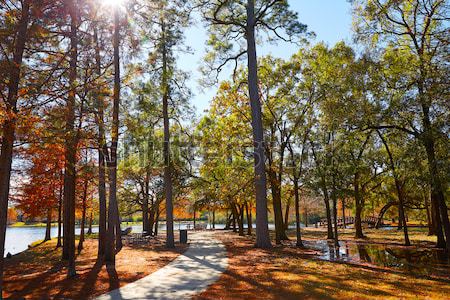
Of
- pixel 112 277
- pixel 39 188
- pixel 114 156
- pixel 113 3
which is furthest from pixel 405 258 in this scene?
pixel 39 188

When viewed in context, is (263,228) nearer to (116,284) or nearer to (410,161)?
(410,161)

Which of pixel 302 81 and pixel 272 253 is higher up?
pixel 302 81

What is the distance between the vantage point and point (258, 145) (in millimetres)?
17078

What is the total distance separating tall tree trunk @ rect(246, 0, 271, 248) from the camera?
649 inches

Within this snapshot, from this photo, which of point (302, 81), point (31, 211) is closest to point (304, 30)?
point (302, 81)

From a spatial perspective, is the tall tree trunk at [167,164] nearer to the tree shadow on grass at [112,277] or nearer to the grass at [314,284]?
the tree shadow on grass at [112,277]

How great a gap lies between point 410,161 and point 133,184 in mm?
25117

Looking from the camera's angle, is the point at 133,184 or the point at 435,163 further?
the point at 133,184

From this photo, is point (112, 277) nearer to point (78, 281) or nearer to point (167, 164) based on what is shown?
point (78, 281)

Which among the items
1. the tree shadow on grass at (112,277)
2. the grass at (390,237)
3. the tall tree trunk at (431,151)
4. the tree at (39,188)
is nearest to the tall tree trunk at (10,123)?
the tree shadow on grass at (112,277)

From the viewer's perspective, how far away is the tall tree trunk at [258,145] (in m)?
16.5

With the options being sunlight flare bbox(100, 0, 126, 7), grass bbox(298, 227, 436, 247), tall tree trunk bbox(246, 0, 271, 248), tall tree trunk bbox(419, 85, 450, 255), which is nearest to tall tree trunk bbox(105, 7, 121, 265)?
sunlight flare bbox(100, 0, 126, 7)

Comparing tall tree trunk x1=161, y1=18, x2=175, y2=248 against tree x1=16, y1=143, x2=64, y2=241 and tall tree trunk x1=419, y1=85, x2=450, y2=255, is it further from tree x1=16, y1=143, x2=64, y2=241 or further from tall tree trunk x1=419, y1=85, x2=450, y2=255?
tall tree trunk x1=419, y1=85, x2=450, y2=255

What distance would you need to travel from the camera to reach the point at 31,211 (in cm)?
2269
